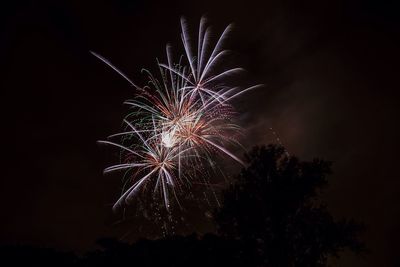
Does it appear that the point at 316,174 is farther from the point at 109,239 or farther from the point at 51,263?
the point at 51,263

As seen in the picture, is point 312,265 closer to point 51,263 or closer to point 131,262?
point 131,262

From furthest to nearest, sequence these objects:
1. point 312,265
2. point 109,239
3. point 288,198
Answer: point 288,198, point 312,265, point 109,239

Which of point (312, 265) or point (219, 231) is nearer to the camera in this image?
point (312, 265)

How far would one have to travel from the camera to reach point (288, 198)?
37.9 m

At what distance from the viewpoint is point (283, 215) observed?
37.6 metres

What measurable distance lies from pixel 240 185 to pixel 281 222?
4.52 m

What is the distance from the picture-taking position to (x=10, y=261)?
27.5 m

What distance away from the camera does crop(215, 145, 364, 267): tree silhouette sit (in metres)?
36.3

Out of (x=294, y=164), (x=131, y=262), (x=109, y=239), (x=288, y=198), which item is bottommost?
(x=131, y=262)

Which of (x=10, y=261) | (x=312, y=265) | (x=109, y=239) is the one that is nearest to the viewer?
(x=10, y=261)

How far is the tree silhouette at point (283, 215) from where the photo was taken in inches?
1428

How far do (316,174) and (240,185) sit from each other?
6206mm

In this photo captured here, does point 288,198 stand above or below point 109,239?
above

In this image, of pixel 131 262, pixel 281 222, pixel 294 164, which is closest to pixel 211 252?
pixel 131 262
